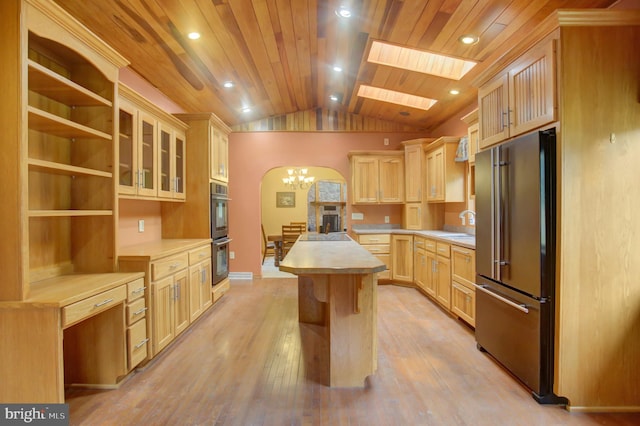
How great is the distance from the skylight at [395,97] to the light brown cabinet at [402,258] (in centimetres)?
200

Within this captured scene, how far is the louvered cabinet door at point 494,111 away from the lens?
2.60m

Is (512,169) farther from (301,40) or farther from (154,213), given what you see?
(154,213)

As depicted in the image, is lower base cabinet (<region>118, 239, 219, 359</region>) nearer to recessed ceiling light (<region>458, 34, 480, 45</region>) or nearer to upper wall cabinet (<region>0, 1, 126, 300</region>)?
upper wall cabinet (<region>0, 1, 126, 300</region>)

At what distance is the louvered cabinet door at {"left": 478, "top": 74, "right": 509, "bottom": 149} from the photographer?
2.60 m

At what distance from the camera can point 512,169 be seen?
7.84 feet

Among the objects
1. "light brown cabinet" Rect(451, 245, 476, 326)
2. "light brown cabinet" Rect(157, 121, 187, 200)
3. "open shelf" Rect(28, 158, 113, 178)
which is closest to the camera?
"open shelf" Rect(28, 158, 113, 178)

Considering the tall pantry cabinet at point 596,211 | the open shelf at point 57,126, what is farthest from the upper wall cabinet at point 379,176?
the open shelf at point 57,126

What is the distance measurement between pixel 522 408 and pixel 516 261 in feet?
2.99

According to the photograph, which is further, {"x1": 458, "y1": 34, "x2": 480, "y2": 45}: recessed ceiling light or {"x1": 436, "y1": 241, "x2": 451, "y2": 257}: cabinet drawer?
{"x1": 436, "y1": 241, "x2": 451, "y2": 257}: cabinet drawer

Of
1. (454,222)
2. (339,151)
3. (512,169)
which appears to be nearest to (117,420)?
(512,169)

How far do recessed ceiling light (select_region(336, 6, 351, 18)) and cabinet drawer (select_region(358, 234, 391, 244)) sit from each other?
337 centimetres

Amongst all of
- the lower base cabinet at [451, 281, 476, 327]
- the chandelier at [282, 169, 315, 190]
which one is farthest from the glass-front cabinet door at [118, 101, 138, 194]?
the chandelier at [282, 169, 315, 190]

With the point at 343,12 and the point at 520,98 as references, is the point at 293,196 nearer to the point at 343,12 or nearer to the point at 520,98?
the point at 343,12

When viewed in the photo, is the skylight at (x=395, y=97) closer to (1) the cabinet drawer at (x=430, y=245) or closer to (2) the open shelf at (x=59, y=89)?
(1) the cabinet drawer at (x=430, y=245)
